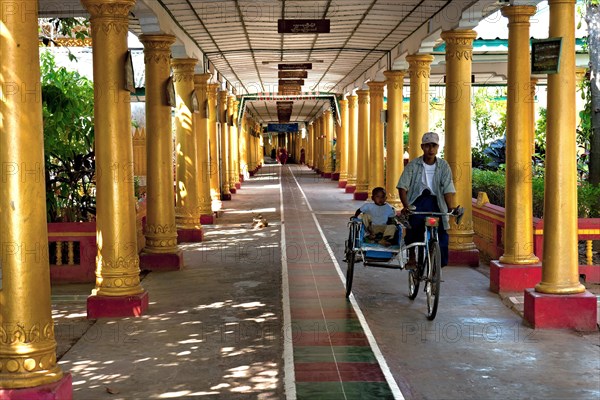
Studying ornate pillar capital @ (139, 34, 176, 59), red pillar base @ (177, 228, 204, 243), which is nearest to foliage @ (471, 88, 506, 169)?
red pillar base @ (177, 228, 204, 243)

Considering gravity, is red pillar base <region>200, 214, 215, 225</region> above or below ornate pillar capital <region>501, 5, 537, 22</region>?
below

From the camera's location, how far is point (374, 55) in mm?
17797

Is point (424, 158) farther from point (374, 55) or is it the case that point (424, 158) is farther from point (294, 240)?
point (374, 55)

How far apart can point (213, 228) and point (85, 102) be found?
197 inches

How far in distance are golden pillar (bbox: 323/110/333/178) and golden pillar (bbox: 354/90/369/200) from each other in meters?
13.3

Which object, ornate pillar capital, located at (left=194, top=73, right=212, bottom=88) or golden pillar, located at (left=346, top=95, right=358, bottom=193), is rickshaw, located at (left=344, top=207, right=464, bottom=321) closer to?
ornate pillar capital, located at (left=194, top=73, right=212, bottom=88)

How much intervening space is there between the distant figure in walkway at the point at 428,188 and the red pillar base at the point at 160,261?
3.92 m

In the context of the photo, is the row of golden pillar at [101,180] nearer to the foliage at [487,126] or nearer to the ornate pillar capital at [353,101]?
the foliage at [487,126]

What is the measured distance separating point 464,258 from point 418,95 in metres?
4.36

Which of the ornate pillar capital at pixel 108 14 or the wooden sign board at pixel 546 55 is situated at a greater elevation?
the ornate pillar capital at pixel 108 14

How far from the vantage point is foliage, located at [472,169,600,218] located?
35.7 feet

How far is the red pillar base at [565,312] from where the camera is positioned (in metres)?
7.30

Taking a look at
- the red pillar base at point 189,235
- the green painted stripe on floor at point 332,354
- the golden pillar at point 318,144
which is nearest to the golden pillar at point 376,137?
the red pillar base at point 189,235

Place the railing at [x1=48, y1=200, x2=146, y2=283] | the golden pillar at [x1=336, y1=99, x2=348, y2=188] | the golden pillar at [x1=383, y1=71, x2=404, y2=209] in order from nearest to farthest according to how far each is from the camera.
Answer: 1. the railing at [x1=48, y1=200, x2=146, y2=283]
2. the golden pillar at [x1=383, y1=71, x2=404, y2=209]
3. the golden pillar at [x1=336, y1=99, x2=348, y2=188]
